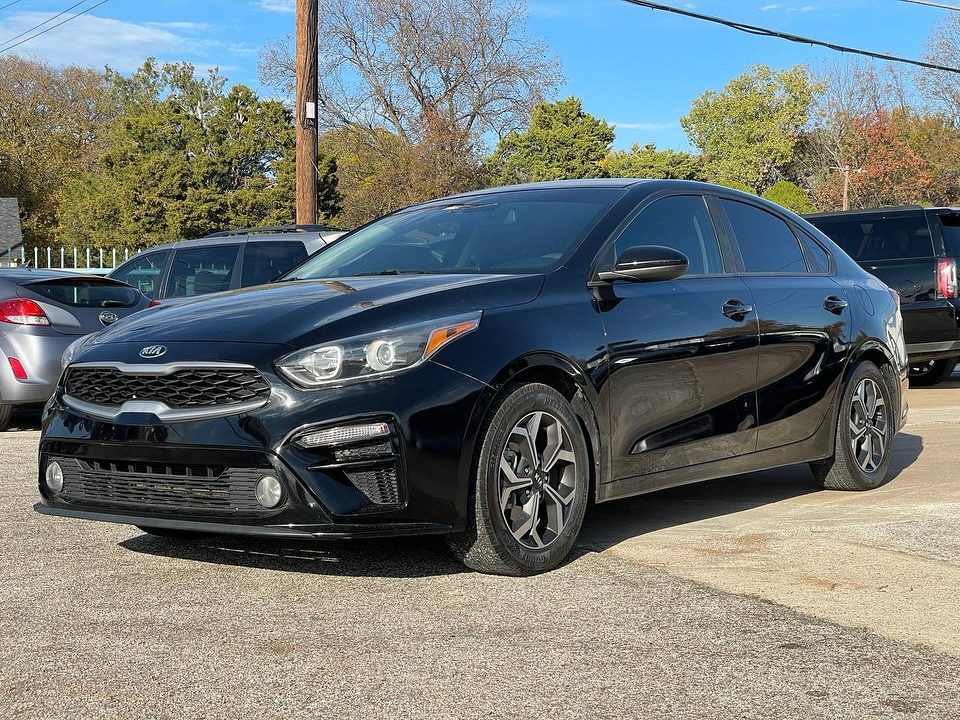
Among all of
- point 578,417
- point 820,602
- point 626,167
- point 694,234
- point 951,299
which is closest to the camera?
point 820,602

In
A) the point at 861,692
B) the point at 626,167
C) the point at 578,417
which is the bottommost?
the point at 861,692

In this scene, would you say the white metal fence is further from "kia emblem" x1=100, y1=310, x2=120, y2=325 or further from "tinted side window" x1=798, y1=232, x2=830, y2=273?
"tinted side window" x1=798, y1=232, x2=830, y2=273

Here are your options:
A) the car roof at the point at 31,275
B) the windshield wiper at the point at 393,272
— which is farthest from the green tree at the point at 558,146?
the windshield wiper at the point at 393,272

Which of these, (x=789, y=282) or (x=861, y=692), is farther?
(x=789, y=282)

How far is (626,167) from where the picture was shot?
7094cm

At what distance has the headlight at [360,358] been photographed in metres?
4.42

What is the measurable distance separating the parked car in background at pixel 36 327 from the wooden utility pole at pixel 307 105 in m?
6.28

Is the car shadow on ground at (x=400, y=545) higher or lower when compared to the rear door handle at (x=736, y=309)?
lower

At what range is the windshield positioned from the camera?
547 centimetres

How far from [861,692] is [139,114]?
6102cm

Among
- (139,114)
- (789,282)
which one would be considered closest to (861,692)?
(789,282)

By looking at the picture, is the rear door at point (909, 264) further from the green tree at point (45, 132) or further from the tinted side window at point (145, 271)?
the green tree at point (45, 132)

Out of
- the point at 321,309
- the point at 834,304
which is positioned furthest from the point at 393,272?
the point at 834,304

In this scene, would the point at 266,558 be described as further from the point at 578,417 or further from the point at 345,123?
the point at 345,123
